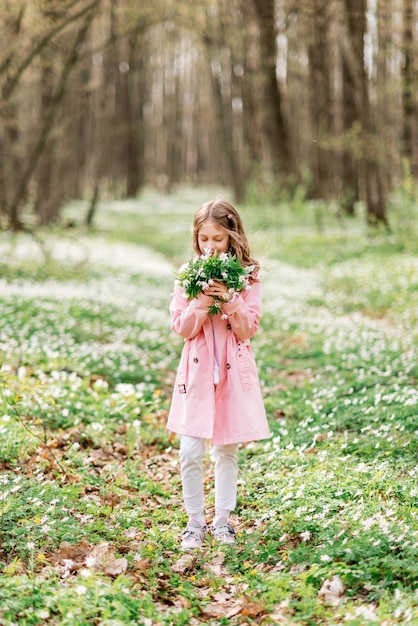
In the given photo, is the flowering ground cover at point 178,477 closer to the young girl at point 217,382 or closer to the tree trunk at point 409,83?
the young girl at point 217,382

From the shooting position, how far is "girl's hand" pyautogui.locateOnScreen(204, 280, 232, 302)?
4844 millimetres

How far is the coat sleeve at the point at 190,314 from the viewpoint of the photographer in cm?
492

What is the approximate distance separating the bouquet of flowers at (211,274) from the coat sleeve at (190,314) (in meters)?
0.06

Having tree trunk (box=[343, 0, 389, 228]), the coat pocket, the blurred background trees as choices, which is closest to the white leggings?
the coat pocket

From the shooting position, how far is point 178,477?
652 cm

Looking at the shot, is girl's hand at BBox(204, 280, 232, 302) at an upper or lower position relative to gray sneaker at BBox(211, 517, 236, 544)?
upper

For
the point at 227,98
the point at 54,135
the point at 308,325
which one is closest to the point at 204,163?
the point at 227,98

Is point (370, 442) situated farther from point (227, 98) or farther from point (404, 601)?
point (227, 98)

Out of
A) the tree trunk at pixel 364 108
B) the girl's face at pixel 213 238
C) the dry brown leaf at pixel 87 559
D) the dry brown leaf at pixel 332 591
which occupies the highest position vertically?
the tree trunk at pixel 364 108

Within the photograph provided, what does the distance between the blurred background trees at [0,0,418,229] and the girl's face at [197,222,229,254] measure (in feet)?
28.5

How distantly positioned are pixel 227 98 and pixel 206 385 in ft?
150

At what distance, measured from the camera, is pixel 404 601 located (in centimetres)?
380

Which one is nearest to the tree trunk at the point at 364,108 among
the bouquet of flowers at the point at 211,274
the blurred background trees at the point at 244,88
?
the blurred background trees at the point at 244,88

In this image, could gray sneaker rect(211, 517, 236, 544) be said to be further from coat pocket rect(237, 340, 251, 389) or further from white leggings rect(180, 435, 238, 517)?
coat pocket rect(237, 340, 251, 389)
